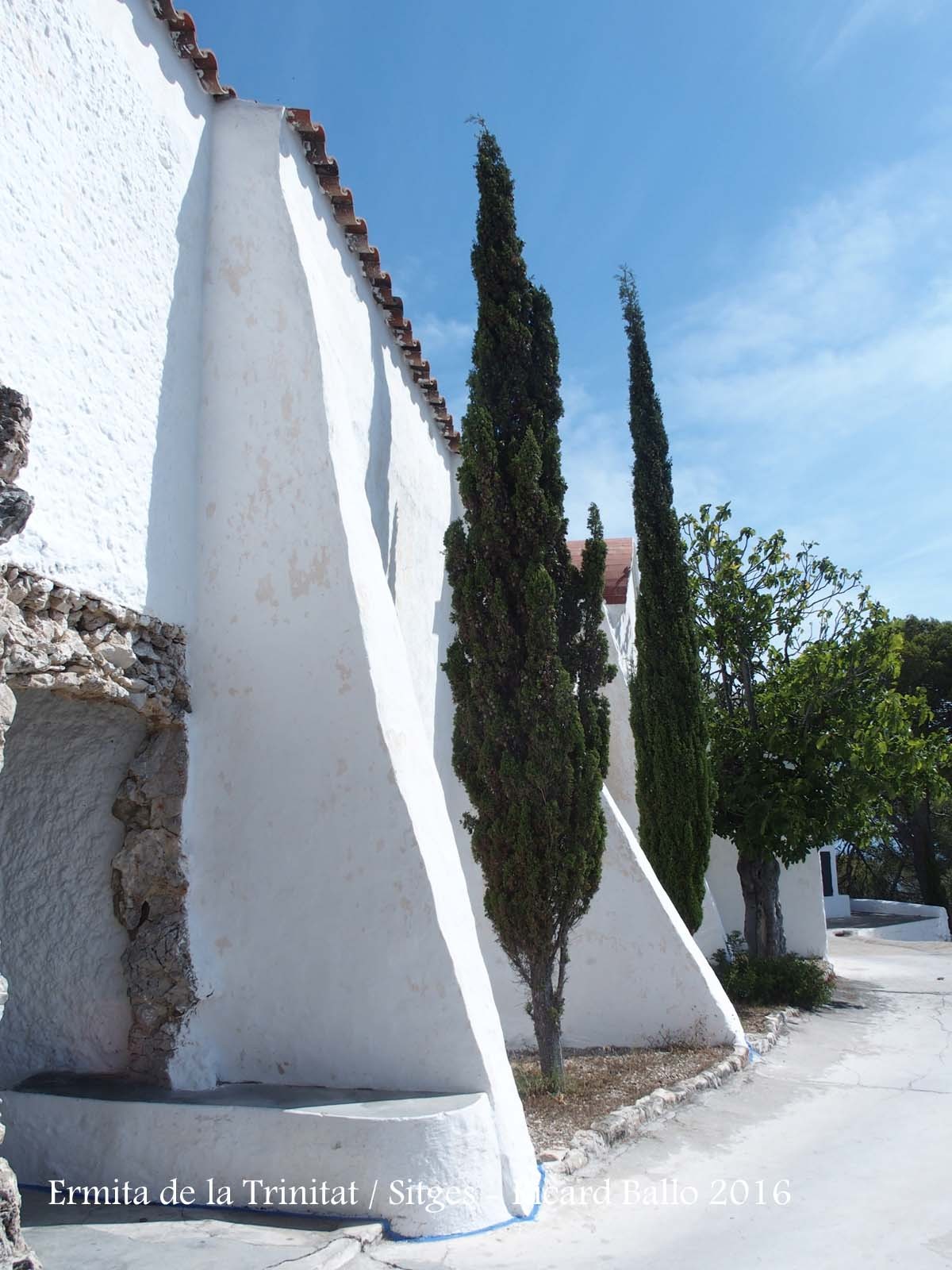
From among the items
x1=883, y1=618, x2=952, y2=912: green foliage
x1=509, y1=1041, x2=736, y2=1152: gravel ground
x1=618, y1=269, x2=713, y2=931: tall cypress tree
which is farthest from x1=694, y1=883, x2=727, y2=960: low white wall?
x1=883, y1=618, x2=952, y2=912: green foliage

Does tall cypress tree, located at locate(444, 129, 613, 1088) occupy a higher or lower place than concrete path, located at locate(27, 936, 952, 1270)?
higher

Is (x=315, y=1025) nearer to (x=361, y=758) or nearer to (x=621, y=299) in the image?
(x=361, y=758)

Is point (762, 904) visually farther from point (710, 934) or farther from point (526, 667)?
point (526, 667)

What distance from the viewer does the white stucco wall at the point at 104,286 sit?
4215mm

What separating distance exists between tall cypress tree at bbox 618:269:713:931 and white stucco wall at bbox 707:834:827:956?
4044 mm

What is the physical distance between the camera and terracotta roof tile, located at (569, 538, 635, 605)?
13453mm

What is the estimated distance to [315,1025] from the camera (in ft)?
15.7

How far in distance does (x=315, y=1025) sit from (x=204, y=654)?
2039mm

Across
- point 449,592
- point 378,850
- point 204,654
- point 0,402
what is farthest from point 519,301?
point 0,402

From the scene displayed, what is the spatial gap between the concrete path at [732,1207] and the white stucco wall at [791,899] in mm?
6663

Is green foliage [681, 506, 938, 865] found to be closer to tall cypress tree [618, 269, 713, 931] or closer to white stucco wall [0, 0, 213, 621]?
tall cypress tree [618, 269, 713, 931]

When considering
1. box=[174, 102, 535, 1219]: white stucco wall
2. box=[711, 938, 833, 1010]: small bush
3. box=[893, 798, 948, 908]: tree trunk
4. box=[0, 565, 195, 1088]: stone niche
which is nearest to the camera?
box=[174, 102, 535, 1219]: white stucco wall

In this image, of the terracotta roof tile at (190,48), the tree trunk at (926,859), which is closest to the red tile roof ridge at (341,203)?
the terracotta roof tile at (190,48)

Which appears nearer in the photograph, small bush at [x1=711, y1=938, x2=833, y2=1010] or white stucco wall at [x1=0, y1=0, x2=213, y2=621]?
white stucco wall at [x1=0, y1=0, x2=213, y2=621]
